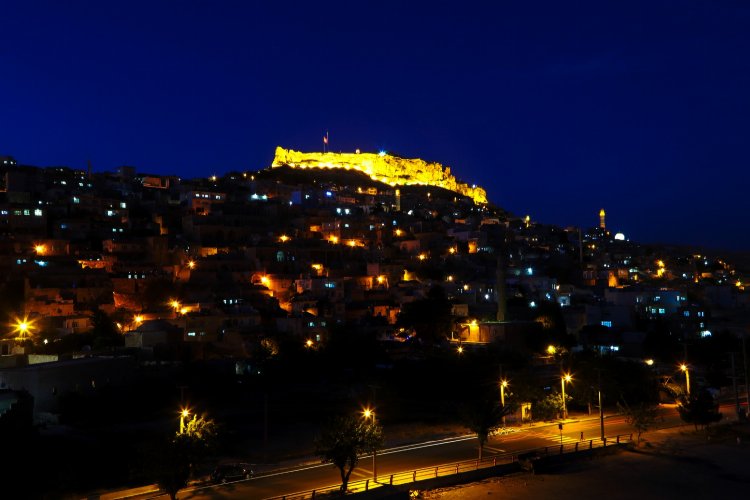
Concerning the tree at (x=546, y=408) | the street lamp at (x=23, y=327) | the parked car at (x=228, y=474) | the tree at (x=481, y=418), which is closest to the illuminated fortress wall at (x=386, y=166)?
the street lamp at (x=23, y=327)

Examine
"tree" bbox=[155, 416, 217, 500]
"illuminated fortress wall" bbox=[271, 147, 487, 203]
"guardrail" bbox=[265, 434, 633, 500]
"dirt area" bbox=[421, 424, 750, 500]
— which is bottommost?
"dirt area" bbox=[421, 424, 750, 500]

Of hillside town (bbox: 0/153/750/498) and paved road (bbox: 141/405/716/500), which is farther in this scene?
hillside town (bbox: 0/153/750/498)

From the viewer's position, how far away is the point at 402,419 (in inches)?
1346

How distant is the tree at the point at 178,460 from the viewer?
63.8ft

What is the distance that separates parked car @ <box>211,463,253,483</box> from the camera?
22.6 meters

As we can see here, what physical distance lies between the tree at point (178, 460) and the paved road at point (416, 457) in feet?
4.09

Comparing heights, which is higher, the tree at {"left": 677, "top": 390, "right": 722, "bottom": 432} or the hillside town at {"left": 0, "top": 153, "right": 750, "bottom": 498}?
the hillside town at {"left": 0, "top": 153, "right": 750, "bottom": 498}

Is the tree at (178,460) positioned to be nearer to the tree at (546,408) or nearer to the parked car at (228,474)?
the parked car at (228,474)

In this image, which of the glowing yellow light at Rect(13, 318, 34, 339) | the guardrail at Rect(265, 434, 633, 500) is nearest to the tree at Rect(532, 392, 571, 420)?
the guardrail at Rect(265, 434, 633, 500)

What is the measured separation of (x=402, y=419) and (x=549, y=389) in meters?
10.9

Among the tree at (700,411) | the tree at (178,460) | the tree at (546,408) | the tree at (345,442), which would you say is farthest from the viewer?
the tree at (546,408)

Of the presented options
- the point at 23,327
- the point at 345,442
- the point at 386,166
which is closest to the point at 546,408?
the point at 345,442

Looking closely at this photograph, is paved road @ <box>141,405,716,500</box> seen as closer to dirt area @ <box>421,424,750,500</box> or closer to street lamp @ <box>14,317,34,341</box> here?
dirt area @ <box>421,424,750,500</box>

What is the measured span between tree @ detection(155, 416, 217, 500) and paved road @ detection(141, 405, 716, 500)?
49.1 inches
